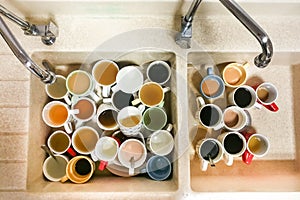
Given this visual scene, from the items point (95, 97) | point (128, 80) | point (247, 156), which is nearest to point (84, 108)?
point (95, 97)

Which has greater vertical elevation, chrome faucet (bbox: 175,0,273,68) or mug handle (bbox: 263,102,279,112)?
chrome faucet (bbox: 175,0,273,68)

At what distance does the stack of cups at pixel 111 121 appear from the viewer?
1065 mm

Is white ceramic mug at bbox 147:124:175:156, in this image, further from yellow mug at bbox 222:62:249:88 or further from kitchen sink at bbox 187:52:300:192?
yellow mug at bbox 222:62:249:88

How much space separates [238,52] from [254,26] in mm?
232

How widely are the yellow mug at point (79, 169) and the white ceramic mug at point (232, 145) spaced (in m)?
0.38

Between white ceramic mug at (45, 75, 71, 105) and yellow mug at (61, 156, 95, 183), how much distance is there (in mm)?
170

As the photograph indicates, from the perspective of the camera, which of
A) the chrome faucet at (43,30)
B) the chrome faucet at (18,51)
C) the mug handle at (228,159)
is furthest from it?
the mug handle at (228,159)

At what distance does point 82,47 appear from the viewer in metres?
1.03

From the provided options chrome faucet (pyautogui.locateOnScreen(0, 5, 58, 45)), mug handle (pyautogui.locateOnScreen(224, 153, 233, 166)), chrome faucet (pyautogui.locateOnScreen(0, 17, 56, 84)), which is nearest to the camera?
chrome faucet (pyautogui.locateOnScreen(0, 17, 56, 84))

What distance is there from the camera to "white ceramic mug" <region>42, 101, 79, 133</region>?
42.1 inches

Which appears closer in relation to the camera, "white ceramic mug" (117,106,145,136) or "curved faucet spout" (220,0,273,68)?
"curved faucet spout" (220,0,273,68)

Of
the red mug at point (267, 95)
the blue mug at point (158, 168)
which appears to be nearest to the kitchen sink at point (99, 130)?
the blue mug at point (158, 168)

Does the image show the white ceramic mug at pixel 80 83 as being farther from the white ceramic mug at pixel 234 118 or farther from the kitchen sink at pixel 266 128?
the white ceramic mug at pixel 234 118

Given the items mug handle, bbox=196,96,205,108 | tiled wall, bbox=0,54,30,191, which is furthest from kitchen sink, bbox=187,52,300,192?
tiled wall, bbox=0,54,30,191
